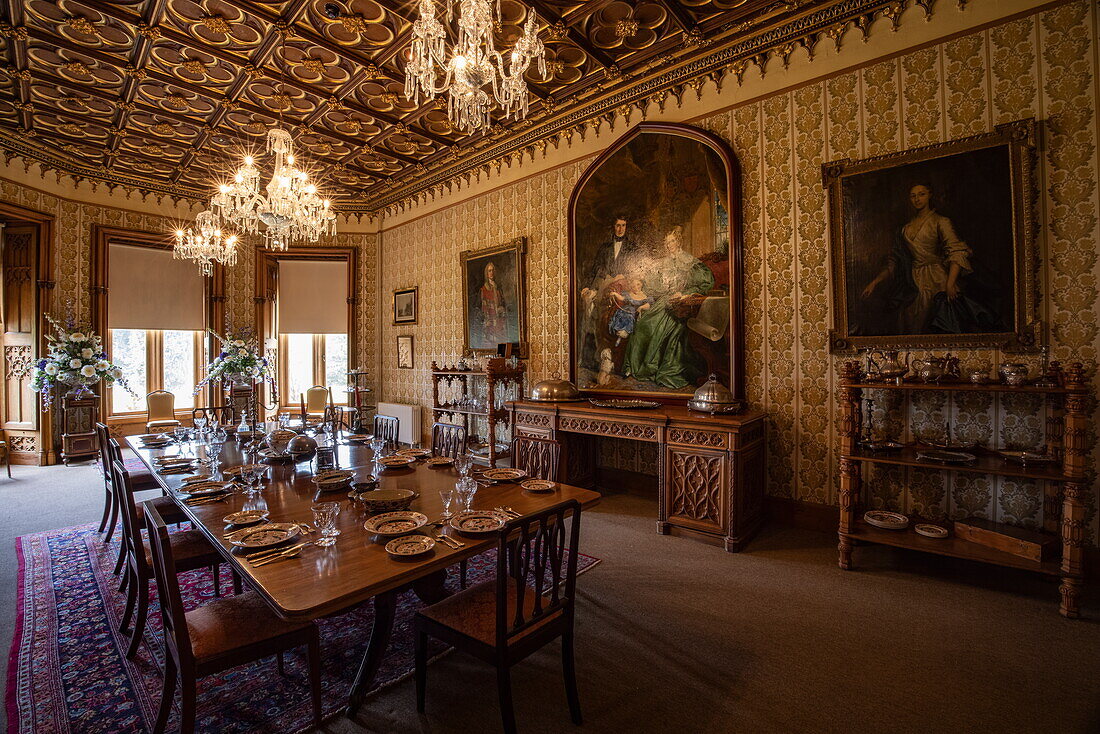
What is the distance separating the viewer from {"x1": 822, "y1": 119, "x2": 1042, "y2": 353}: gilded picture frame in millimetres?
3393

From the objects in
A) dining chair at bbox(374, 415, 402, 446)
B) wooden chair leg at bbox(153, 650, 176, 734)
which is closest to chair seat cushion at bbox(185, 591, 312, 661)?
wooden chair leg at bbox(153, 650, 176, 734)

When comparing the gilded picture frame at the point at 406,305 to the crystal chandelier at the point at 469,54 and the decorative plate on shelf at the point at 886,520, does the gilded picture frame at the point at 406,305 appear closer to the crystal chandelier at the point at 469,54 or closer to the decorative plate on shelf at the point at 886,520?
the crystal chandelier at the point at 469,54

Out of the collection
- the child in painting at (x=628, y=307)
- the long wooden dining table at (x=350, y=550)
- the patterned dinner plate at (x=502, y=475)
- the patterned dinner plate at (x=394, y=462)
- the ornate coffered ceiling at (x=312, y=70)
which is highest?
the ornate coffered ceiling at (x=312, y=70)

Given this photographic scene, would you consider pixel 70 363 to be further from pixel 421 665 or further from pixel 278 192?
pixel 421 665

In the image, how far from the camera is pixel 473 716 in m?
2.15

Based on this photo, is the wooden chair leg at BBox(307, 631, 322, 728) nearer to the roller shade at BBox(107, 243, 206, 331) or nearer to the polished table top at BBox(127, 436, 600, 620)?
the polished table top at BBox(127, 436, 600, 620)

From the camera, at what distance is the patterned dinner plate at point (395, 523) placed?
2127 millimetres

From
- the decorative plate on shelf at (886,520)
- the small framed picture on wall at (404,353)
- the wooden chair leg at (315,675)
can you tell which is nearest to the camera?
the wooden chair leg at (315,675)

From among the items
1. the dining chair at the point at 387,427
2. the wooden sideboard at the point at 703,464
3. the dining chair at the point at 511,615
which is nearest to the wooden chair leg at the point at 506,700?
the dining chair at the point at 511,615

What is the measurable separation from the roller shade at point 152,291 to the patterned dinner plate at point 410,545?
850cm

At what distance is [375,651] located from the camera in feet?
7.40

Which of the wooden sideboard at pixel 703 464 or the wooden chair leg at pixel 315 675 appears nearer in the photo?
the wooden chair leg at pixel 315 675

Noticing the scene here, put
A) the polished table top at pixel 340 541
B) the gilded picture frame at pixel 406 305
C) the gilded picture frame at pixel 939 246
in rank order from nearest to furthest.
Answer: the polished table top at pixel 340 541, the gilded picture frame at pixel 939 246, the gilded picture frame at pixel 406 305

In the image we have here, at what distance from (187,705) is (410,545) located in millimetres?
935
